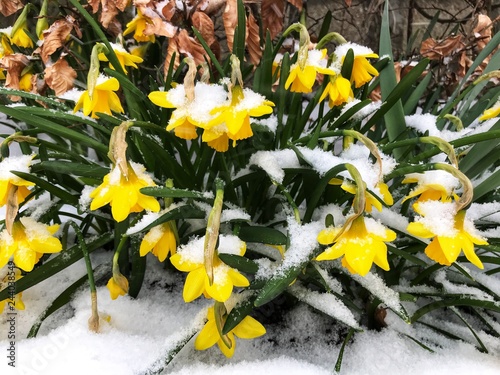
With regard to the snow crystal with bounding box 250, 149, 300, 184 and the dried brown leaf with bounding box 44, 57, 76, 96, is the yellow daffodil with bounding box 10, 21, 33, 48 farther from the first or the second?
the snow crystal with bounding box 250, 149, 300, 184

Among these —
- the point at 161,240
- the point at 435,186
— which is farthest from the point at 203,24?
the point at 435,186

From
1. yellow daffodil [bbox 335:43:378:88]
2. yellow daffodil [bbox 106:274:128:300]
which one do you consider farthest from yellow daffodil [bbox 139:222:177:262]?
yellow daffodil [bbox 335:43:378:88]

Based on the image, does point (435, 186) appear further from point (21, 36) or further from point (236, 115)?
point (21, 36)

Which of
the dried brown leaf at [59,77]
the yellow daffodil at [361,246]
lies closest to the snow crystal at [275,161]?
the yellow daffodil at [361,246]

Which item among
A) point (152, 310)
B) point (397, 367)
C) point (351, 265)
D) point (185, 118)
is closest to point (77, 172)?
point (185, 118)

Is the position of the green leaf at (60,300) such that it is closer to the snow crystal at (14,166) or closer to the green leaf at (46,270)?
the green leaf at (46,270)
